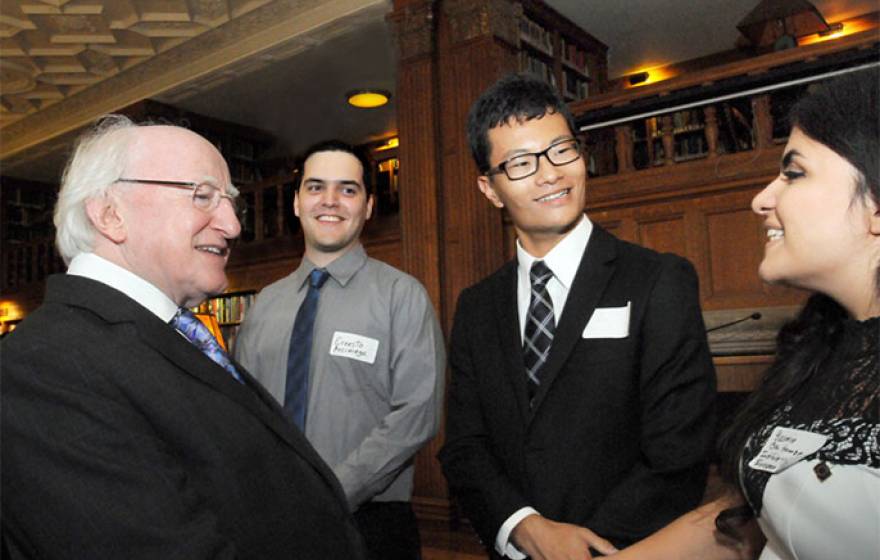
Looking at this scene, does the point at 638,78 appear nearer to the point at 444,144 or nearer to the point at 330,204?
the point at 444,144

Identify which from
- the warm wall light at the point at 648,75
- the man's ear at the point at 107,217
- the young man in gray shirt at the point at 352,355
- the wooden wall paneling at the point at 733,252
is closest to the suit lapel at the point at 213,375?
the man's ear at the point at 107,217

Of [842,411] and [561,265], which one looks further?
[561,265]

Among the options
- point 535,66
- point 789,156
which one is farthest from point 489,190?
point 535,66

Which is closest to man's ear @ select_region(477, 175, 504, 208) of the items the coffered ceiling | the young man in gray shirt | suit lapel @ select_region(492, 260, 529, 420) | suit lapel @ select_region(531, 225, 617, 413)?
suit lapel @ select_region(492, 260, 529, 420)

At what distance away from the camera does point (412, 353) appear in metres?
2.03

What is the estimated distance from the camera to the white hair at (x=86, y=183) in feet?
4.41

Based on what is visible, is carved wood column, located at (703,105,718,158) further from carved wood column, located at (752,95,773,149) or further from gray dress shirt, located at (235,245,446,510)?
gray dress shirt, located at (235,245,446,510)

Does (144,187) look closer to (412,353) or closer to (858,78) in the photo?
(412,353)

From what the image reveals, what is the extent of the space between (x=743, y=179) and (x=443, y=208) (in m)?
2.20

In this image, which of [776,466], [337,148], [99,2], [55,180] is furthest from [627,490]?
[55,180]

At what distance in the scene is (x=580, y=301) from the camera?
4.85ft

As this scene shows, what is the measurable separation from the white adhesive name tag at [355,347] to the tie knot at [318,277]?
0.69 feet

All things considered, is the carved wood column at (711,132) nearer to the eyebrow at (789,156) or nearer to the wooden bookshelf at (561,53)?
the wooden bookshelf at (561,53)

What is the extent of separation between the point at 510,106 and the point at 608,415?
0.72 m
